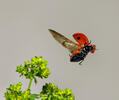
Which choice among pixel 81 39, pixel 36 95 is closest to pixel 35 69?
pixel 36 95

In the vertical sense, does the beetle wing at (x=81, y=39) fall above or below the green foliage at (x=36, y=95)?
above

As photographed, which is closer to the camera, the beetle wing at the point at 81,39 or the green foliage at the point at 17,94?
the green foliage at the point at 17,94

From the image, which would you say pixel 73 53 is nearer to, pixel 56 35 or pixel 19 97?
pixel 56 35

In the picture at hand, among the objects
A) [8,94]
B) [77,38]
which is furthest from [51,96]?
[77,38]

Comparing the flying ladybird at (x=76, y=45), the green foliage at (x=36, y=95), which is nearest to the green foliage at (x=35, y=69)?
the green foliage at (x=36, y=95)

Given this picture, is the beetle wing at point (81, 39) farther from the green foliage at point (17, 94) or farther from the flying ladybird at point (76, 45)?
the green foliage at point (17, 94)

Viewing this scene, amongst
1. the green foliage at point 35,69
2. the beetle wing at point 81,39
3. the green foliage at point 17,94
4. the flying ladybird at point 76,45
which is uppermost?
the beetle wing at point 81,39
